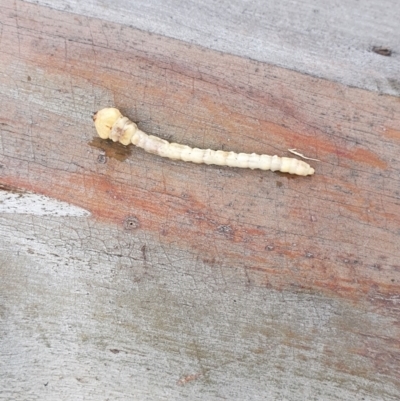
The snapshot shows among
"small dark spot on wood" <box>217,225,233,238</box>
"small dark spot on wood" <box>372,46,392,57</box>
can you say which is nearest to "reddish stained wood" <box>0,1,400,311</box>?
"small dark spot on wood" <box>217,225,233,238</box>

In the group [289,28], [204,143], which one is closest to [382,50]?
[289,28]

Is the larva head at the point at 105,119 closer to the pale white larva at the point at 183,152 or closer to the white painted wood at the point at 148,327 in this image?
the pale white larva at the point at 183,152

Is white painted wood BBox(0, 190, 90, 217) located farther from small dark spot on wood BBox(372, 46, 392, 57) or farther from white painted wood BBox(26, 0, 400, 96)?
small dark spot on wood BBox(372, 46, 392, 57)

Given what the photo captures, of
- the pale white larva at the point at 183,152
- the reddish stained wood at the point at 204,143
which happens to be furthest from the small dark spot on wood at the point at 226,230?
the pale white larva at the point at 183,152

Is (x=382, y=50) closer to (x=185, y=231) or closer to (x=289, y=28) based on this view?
(x=289, y=28)

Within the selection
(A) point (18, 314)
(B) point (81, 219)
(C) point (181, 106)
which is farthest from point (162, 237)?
(A) point (18, 314)

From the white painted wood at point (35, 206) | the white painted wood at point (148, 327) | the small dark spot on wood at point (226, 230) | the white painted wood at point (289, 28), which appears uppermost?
the white painted wood at point (289, 28)

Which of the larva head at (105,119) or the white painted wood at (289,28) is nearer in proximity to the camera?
the larva head at (105,119)
